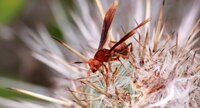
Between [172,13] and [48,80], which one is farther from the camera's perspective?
[48,80]

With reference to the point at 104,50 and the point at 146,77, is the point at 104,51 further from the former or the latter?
the point at 146,77

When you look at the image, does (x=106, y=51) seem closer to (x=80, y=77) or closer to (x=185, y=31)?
(x=80, y=77)

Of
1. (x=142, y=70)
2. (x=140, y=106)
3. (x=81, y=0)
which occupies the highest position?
(x=81, y=0)

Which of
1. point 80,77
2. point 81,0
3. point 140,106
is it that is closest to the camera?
point 140,106

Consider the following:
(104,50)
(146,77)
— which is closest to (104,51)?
(104,50)

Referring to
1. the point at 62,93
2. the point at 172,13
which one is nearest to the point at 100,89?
the point at 62,93

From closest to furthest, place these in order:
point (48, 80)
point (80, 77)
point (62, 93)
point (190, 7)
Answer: point (80, 77), point (62, 93), point (190, 7), point (48, 80)

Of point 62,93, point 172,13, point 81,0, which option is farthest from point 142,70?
point 81,0

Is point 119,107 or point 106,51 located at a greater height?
point 106,51

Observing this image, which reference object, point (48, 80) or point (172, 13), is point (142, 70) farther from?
point (48, 80)
